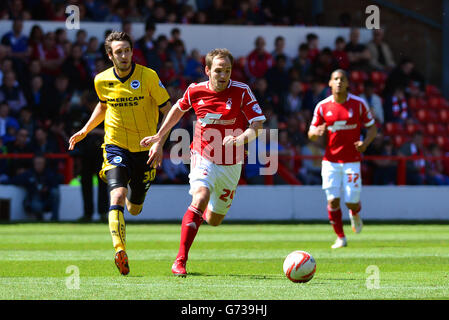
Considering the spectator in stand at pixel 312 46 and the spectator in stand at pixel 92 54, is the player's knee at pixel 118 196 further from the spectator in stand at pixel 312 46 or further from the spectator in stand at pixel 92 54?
the spectator in stand at pixel 312 46

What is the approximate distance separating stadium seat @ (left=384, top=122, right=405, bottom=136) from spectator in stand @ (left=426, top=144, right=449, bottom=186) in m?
0.89

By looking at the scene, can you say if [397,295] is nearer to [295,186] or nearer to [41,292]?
[41,292]

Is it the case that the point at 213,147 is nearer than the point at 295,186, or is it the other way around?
the point at 213,147

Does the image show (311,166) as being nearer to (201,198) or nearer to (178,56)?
(178,56)

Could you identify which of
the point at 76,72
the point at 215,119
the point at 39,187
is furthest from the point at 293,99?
the point at 215,119

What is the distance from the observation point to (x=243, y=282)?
337 inches

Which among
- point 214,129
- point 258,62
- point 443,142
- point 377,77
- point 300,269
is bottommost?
point 300,269

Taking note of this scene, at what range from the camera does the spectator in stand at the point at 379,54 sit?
2606 centimetres

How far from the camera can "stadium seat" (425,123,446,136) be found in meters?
25.1

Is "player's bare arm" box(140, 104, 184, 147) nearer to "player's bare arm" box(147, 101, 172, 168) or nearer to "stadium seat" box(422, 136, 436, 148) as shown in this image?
"player's bare arm" box(147, 101, 172, 168)

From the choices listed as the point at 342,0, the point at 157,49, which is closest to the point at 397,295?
the point at 157,49

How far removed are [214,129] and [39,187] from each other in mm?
10645

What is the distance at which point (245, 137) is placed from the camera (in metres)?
9.06
